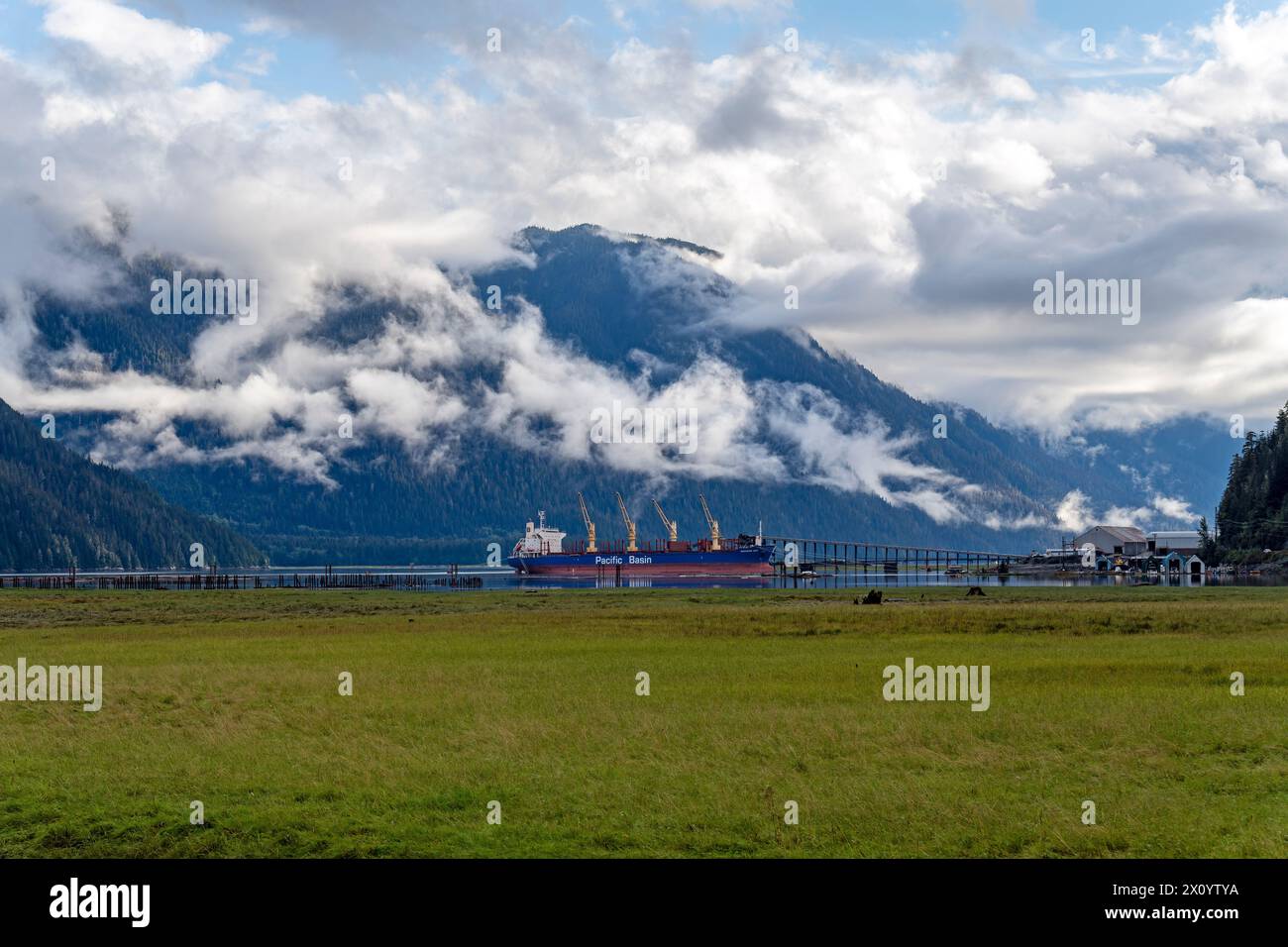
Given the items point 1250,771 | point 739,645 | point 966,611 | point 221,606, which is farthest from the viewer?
point 221,606

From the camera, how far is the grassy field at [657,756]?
77.3 feet

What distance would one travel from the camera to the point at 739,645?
2479 inches

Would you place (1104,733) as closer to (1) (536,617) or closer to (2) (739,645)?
(2) (739,645)

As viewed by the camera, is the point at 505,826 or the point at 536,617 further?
the point at 536,617

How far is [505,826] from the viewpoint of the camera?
955 inches

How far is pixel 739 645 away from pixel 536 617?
118 ft

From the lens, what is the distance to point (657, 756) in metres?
30.3

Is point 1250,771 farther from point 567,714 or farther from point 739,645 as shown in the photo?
point 739,645

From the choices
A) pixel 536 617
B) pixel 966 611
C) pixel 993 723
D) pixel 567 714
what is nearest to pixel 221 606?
pixel 536 617

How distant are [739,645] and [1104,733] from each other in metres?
31.5

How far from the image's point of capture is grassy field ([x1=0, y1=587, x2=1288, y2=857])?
23547 millimetres
